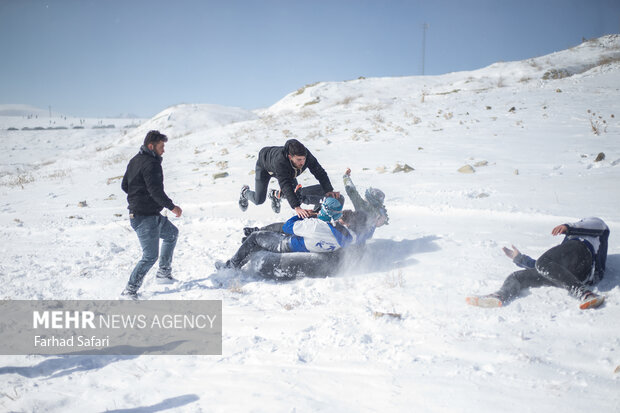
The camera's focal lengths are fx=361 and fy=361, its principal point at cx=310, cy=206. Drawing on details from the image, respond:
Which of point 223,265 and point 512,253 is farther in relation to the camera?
point 223,265

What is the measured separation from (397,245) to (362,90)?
2471 cm

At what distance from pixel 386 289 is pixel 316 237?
1.04m

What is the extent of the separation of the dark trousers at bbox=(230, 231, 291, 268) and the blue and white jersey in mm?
141

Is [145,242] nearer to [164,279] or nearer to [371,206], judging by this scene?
[164,279]

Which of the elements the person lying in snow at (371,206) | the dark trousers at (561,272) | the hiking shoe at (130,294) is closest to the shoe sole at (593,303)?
the dark trousers at (561,272)

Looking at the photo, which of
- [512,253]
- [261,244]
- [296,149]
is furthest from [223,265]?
[512,253]

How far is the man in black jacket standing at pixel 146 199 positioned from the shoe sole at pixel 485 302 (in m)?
3.33

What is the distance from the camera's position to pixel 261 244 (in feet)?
15.9

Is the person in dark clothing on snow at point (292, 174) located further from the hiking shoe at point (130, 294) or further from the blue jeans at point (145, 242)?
the hiking shoe at point (130, 294)

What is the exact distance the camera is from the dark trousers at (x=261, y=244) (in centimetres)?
471

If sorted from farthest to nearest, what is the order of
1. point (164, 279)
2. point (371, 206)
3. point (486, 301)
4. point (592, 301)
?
point (371, 206) < point (164, 279) < point (486, 301) < point (592, 301)

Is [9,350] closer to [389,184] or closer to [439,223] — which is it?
[439,223]

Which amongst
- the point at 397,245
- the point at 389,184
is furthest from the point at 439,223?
the point at 389,184

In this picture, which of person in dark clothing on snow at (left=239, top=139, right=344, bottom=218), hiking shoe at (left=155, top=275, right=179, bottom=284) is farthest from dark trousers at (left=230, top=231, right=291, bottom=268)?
hiking shoe at (left=155, top=275, right=179, bottom=284)
